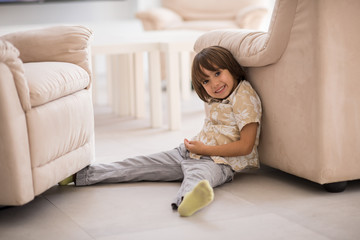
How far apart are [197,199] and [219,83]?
52cm

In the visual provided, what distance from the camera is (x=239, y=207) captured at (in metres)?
1.79

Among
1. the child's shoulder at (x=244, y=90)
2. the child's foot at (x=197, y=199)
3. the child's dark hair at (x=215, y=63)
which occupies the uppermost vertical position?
the child's dark hair at (x=215, y=63)

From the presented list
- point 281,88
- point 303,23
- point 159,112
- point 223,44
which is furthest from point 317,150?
point 159,112

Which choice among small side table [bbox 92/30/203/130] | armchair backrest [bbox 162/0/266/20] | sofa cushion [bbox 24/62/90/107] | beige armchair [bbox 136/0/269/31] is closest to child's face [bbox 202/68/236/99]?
sofa cushion [bbox 24/62/90/107]

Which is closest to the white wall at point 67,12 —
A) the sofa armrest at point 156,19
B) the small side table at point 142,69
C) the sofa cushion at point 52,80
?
the sofa armrest at point 156,19

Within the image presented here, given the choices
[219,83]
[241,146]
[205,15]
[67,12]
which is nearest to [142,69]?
[219,83]

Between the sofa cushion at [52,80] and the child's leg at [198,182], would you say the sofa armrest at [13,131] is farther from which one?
the child's leg at [198,182]

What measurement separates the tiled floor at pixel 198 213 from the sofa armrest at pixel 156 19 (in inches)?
105

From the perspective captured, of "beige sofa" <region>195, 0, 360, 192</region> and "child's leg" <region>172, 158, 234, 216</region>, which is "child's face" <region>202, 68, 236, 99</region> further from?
"child's leg" <region>172, 158, 234, 216</region>

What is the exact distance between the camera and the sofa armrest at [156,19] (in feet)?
15.4

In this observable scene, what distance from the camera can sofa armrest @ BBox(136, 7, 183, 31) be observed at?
15.4 ft

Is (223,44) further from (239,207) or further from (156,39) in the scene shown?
(156,39)

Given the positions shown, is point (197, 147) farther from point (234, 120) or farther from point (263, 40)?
point (263, 40)

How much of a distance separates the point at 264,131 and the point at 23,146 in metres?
0.85
